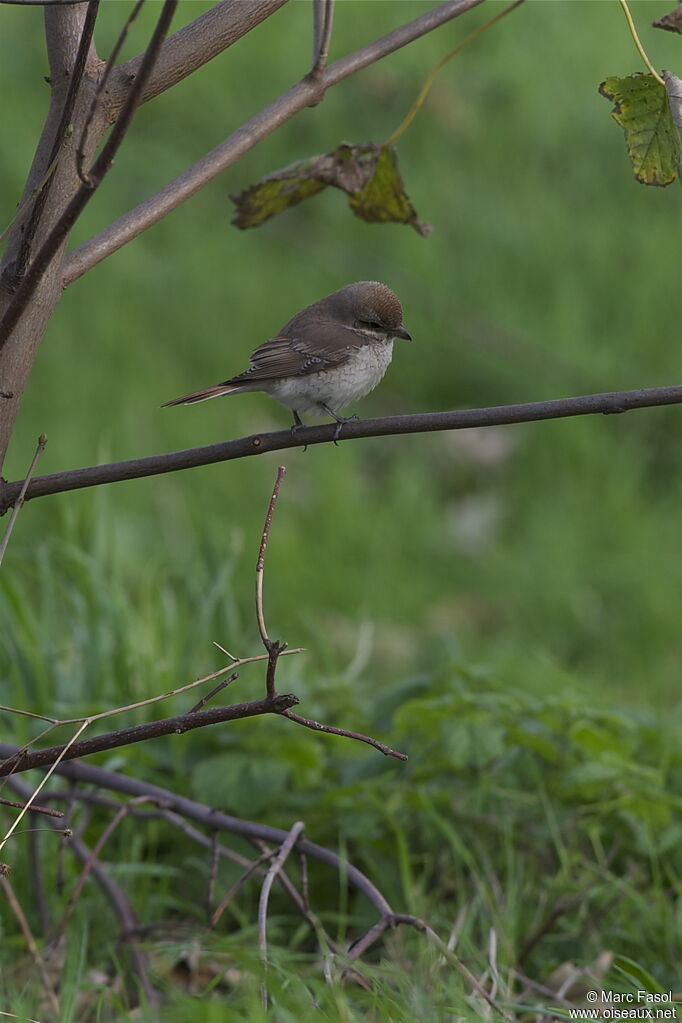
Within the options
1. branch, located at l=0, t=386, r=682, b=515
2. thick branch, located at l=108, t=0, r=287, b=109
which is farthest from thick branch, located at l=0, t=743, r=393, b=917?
thick branch, located at l=108, t=0, r=287, b=109

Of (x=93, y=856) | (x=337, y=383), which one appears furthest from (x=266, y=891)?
(x=337, y=383)

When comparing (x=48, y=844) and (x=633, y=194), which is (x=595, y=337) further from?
(x=48, y=844)

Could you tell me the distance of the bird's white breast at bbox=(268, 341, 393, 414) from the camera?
9.65 feet

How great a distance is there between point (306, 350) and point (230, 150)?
42.5 inches

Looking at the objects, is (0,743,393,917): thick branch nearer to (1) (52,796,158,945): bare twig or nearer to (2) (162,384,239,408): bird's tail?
(1) (52,796,158,945): bare twig

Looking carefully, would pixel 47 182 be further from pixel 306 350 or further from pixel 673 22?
pixel 306 350

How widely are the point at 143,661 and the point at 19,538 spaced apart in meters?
1.66

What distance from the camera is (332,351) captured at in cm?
296

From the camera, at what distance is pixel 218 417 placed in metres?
5.91

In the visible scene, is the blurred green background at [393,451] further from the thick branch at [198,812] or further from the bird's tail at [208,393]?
the bird's tail at [208,393]

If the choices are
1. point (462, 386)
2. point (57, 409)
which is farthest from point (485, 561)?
point (57, 409)

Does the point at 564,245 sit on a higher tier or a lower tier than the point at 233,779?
higher

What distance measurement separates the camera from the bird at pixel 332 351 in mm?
2941

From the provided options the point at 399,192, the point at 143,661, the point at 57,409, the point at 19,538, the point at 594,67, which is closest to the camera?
the point at 399,192
